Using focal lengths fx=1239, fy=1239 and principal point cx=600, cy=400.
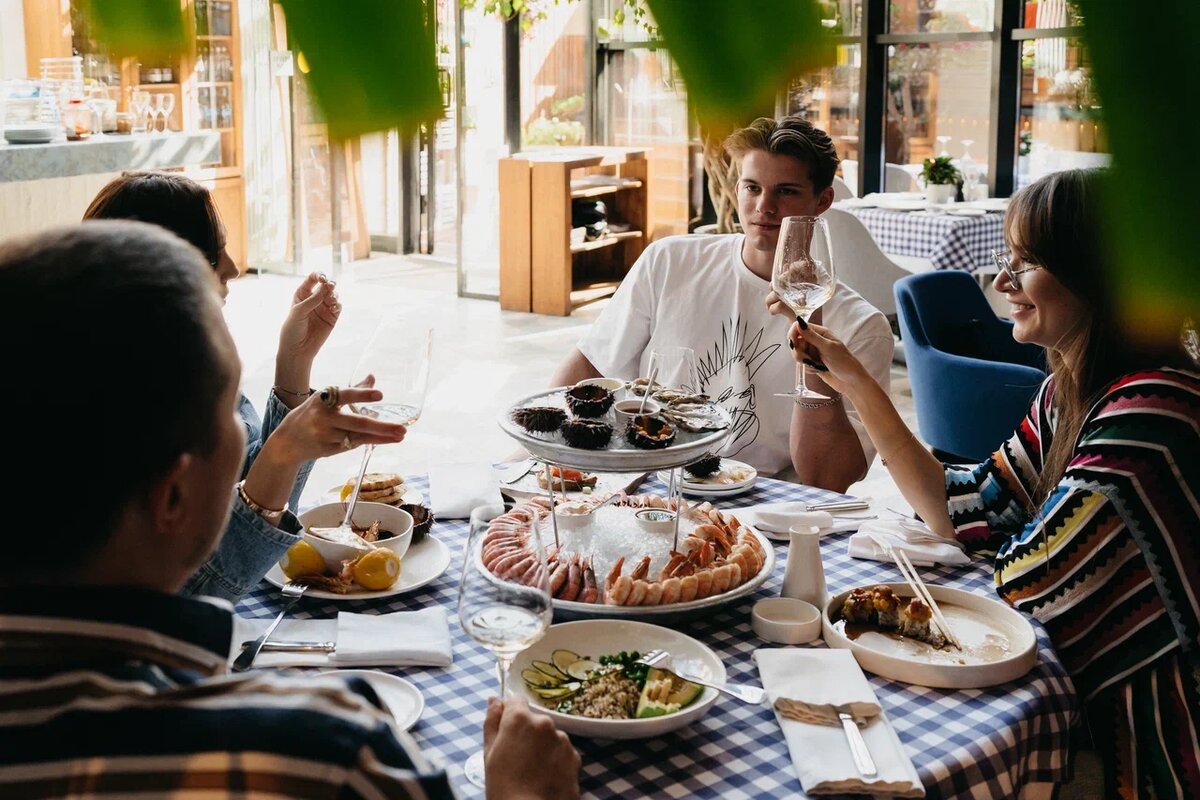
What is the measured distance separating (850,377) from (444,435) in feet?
10.0

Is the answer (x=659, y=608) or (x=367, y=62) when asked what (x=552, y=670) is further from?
(x=367, y=62)

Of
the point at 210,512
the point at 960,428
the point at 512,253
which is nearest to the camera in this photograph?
the point at 210,512

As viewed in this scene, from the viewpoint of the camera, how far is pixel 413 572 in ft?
5.77

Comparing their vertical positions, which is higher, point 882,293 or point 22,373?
point 22,373

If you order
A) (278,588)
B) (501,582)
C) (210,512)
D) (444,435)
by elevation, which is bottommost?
(444,435)

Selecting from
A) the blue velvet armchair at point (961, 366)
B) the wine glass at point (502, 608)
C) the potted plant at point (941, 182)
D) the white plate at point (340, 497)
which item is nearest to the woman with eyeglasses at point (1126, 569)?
the wine glass at point (502, 608)

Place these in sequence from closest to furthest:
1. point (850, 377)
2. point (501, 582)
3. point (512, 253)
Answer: point (501, 582) < point (850, 377) < point (512, 253)

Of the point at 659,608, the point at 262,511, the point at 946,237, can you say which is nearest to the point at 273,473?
the point at 262,511

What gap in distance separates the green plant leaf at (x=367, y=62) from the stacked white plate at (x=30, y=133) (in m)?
0.10

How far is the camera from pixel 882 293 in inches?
215

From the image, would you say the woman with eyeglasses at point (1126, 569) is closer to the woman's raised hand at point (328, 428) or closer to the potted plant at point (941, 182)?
the woman's raised hand at point (328, 428)

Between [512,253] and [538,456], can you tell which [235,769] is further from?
[512,253]

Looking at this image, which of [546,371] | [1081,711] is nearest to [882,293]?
[546,371]

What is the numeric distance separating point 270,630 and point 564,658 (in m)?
0.36
